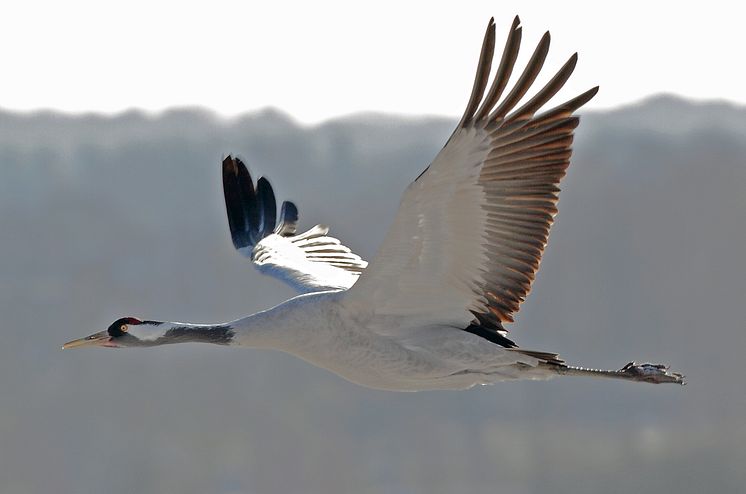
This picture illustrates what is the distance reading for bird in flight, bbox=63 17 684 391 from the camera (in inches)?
352

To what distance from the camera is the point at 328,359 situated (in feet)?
32.2

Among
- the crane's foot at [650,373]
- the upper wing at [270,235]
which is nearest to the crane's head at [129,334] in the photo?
the upper wing at [270,235]

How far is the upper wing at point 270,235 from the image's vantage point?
484 inches

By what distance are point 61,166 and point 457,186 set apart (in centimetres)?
2761

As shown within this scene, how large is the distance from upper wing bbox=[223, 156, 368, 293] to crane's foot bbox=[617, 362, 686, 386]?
2.42 metres

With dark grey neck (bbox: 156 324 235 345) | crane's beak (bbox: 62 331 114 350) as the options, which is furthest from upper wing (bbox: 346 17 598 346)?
crane's beak (bbox: 62 331 114 350)

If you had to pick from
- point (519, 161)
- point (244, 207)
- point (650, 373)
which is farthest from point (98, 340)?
point (650, 373)

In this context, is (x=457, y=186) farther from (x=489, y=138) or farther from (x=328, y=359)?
(x=328, y=359)

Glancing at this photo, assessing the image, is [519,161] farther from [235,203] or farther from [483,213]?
[235,203]

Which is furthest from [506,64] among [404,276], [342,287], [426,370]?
[342,287]

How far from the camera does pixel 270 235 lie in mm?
12898

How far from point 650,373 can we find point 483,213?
2.60m

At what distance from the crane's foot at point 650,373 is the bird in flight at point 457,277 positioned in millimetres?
204

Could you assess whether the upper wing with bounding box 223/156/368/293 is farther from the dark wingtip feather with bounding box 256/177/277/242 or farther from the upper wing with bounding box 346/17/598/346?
the upper wing with bounding box 346/17/598/346
